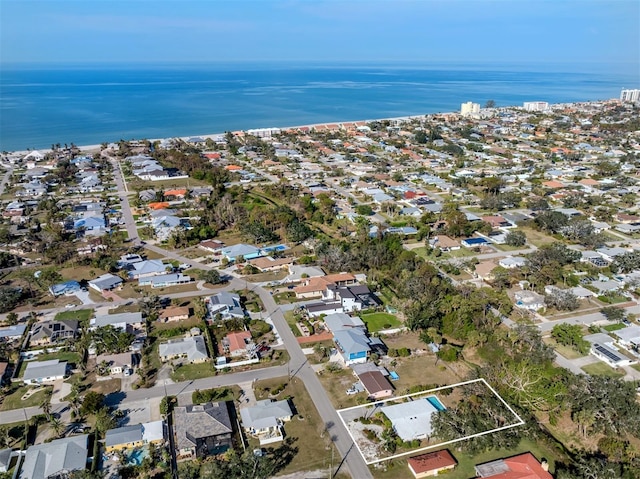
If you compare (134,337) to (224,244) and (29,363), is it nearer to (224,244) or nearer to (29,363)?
(29,363)

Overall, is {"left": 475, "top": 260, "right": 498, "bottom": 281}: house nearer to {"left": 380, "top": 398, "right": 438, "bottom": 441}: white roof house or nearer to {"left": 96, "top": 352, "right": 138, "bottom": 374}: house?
{"left": 380, "top": 398, "right": 438, "bottom": 441}: white roof house

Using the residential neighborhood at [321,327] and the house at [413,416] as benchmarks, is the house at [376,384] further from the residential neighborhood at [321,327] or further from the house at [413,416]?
the house at [413,416]

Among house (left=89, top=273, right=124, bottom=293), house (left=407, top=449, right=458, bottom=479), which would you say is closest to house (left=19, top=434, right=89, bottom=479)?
house (left=407, top=449, right=458, bottom=479)

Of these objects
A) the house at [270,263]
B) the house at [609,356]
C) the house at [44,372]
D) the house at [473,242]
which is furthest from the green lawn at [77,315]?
the house at [609,356]

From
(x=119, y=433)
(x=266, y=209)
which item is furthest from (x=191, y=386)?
(x=266, y=209)

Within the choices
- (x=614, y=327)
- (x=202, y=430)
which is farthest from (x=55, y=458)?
(x=614, y=327)

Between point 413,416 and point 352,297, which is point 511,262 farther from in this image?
point 413,416

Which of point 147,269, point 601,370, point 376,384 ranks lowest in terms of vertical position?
point 601,370
